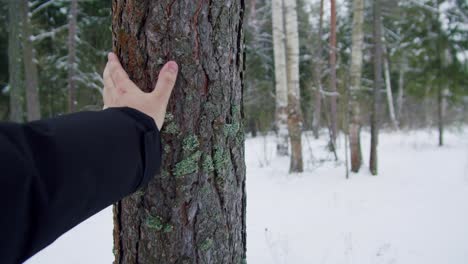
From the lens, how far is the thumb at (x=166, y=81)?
1054mm

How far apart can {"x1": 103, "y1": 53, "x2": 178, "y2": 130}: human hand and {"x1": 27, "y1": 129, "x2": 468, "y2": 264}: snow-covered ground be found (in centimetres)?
247

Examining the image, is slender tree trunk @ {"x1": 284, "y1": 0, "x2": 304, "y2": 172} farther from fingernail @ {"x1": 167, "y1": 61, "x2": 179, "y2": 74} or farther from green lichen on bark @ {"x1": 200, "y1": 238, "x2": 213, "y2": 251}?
fingernail @ {"x1": 167, "y1": 61, "x2": 179, "y2": 74}

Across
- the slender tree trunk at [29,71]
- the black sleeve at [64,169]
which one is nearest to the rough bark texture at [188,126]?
the black sleeve at [64,169]

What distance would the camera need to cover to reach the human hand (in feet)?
3.32

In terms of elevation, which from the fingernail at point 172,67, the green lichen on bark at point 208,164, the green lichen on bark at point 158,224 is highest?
the fingernail at point 172,67

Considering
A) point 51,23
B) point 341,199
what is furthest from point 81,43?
point 341,199

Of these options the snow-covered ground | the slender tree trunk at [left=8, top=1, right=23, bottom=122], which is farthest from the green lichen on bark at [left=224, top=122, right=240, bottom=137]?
the slender tree trunk at [left=8, top=1, right=23, bottom=122]

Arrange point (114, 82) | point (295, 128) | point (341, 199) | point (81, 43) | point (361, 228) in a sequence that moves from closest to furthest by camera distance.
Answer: point (114, 82)
point (361, 228)
point (341, 199)
point (295, 128)
point (81, 43)

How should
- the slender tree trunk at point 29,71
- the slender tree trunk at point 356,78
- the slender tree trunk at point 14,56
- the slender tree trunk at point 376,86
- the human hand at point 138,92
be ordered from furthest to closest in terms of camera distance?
the slender tree trunk at point 29,71 → the slender tree trunk at point 14,56 → the slender tree trunk at point 356,78 → the slender tree trunk at point 376,86 → the human hand at point 138,92

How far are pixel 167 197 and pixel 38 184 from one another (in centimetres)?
60

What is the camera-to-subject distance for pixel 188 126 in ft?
3.85

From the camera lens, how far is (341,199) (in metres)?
4.80

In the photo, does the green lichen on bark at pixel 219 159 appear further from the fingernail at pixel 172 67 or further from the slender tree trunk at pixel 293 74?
the slender tree trunk at pixel 293 74

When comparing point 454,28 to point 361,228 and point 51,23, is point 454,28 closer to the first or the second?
point 361,228
